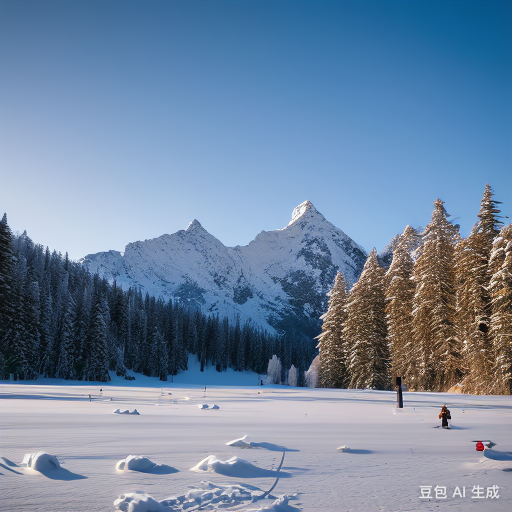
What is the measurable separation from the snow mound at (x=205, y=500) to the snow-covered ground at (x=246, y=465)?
15 millimetres

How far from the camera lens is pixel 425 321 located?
31.0 meters

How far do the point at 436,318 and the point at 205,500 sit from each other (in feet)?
93.7

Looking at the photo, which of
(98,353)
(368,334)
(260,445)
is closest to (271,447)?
(260,445)

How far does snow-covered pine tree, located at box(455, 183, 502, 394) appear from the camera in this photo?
25.9 m

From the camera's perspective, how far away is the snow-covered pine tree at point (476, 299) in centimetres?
2588

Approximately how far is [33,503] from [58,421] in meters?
7.82

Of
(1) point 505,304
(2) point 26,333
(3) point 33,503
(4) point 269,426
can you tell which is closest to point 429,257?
(1) point 505,304

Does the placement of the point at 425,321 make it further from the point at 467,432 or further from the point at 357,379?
the point at 467,432

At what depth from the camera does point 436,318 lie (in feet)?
97.7

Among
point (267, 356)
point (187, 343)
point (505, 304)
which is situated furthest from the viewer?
point (267, 356)

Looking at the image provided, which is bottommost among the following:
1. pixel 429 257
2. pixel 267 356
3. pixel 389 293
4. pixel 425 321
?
pixel 267 356

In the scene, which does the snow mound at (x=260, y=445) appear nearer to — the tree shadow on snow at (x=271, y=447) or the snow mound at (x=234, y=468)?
the tree shadow on snow at (x=271, y=447)

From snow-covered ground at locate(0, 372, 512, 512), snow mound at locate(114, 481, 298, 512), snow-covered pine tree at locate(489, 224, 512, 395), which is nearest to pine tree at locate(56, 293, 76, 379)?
snow-covered ground at locate(0, 372, 512, 512)

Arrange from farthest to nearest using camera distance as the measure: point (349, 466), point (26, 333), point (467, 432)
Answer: point (26, 333), point (467, 432), point (349, 466)
